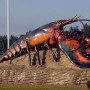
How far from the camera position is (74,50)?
53.7 ft

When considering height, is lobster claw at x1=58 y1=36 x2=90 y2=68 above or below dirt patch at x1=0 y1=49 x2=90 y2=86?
above

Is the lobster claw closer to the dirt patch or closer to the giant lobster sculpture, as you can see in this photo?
the giant lobster sculpture

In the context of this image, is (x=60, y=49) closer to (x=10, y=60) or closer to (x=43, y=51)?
(x=43, y=51)

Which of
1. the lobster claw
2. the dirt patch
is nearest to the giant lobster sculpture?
the lobster claw

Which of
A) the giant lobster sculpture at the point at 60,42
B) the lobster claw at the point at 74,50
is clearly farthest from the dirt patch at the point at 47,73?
the giant lobster sculpture at the point at 60,42

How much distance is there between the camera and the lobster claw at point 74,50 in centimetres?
1566

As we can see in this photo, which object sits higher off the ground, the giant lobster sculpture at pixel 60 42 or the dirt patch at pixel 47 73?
the giant lobster sculpture at pixel 60 42

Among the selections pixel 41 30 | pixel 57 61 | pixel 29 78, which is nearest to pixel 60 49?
pixel 57 61

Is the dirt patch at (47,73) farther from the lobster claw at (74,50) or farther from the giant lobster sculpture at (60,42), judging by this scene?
the giant lobster sculpture at (60,42)

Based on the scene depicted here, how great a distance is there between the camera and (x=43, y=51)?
17.7 meters

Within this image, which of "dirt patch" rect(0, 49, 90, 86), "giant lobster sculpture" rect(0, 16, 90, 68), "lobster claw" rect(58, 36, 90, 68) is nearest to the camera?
"dirt patch" rect(0, 49, 90, 86)

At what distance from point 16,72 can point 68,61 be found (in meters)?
3.28

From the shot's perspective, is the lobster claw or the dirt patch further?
the lobster claw

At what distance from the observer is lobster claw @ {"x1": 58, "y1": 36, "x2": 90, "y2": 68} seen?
15.7 m
